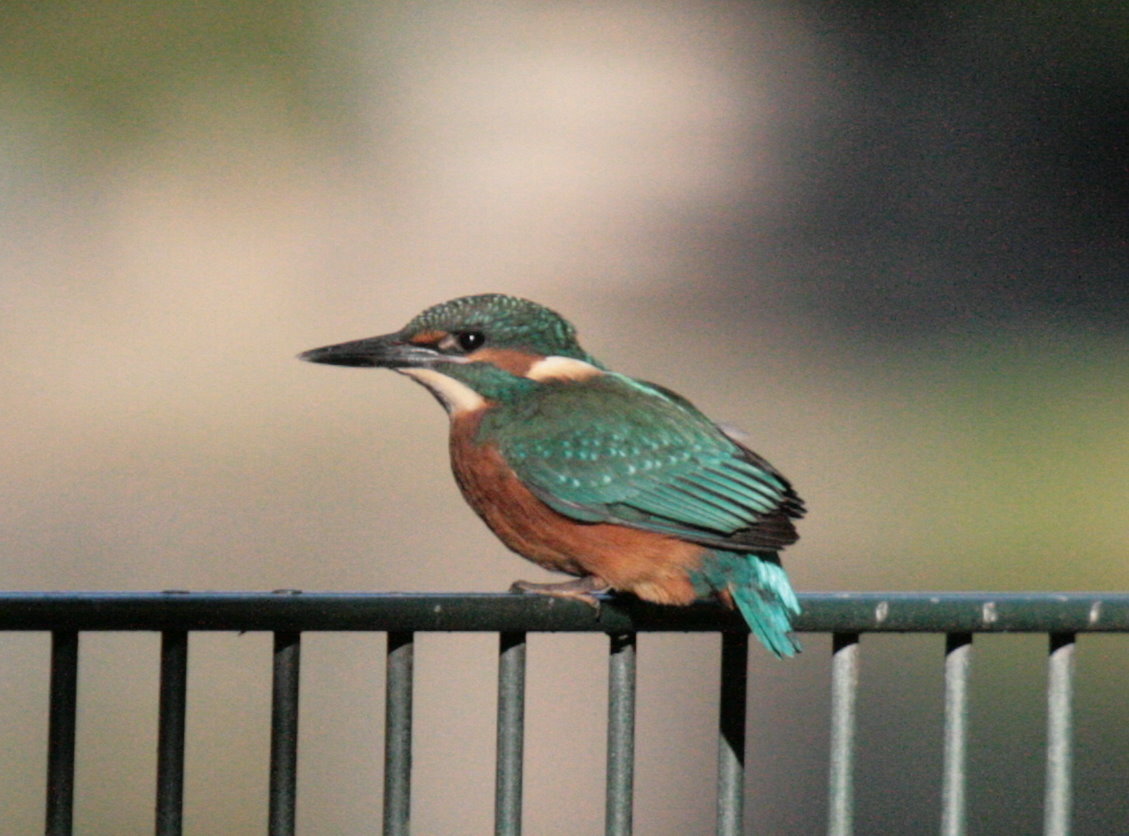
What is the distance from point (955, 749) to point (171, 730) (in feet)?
2.58

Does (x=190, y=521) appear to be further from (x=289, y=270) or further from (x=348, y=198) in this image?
(x=348, y=198)

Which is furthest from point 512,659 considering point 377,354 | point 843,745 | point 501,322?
point 501,322

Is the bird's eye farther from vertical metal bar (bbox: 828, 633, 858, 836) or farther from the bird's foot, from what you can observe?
vertical metal bar (bbox: 828, 633, 858, 836)

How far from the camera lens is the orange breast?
240cm

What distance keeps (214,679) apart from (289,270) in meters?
4.16

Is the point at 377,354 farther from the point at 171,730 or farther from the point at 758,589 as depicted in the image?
the point at 171,730

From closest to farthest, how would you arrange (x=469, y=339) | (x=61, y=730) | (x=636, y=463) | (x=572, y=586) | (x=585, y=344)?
(x=61, y=730), (x=572, y=586), (x=636, y=463), (x=469, y=339), (x=585, y=344)

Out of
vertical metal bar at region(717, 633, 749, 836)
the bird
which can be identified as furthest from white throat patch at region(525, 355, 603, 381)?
vertical metal bar at region(717, 633, 749, 836)

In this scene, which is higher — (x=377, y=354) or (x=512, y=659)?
(x=377, y=354)

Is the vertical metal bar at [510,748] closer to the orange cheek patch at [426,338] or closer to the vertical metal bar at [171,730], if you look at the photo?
the vertical metal bar at [171,730]

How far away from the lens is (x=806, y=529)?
27.5ft

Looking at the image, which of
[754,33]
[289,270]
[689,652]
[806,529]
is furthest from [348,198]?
[689,652]

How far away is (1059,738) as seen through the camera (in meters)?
1.85

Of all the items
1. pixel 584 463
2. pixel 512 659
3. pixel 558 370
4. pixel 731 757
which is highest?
pixel 558 370
